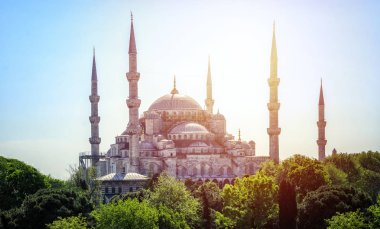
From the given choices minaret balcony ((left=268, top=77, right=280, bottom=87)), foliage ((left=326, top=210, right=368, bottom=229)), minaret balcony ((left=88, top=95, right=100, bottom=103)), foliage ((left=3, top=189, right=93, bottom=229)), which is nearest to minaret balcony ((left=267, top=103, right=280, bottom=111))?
minaret balcony ((left=268, top=77, right=280, bottom=87))

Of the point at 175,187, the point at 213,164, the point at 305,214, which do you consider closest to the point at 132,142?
the point at 213,164

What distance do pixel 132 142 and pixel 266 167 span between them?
13.6 meters

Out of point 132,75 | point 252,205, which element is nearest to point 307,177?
point 252,205

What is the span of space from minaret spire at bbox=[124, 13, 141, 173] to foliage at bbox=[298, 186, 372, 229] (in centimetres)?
2637

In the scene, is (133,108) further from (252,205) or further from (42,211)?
(252,205)

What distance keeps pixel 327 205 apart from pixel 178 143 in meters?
34.6

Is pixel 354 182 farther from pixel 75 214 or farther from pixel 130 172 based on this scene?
pixel 75 214

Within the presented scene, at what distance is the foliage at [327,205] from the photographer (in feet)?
105

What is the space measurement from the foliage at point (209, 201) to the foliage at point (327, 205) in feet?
18.2

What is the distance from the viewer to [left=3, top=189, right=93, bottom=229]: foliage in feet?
106

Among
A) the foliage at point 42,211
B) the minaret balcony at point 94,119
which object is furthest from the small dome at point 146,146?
the foliage at point 42,211

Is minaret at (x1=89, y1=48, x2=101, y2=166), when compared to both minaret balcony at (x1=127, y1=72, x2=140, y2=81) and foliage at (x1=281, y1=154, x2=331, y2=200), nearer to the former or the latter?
minaret balcony at (x1=127, y1=72, x2=140, y2=81)

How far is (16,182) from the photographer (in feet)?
132

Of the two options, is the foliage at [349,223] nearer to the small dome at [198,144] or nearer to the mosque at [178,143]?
the mosque at [178,143]
